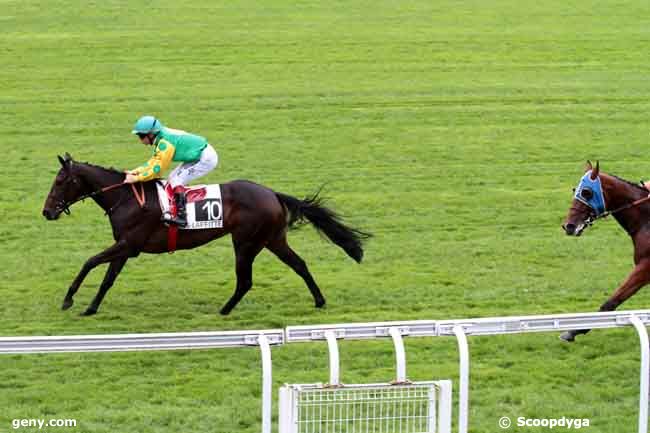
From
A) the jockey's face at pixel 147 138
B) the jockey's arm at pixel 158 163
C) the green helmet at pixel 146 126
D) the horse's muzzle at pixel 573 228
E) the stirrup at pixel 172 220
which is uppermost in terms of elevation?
the green helmet at pixel 146 126

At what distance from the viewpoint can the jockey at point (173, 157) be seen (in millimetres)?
9656

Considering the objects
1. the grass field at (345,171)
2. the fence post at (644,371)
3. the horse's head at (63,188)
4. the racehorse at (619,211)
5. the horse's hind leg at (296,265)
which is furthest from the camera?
the horse's hind leg at (296,265)

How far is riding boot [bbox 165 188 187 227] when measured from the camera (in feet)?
31.9

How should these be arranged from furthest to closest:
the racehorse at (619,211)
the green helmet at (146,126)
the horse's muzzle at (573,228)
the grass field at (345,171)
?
the green helmet at (146,126)
the horse's muzzle at (573,228)
the racehorse at (619,211)
the grass field at (345,171)

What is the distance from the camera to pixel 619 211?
9.27m

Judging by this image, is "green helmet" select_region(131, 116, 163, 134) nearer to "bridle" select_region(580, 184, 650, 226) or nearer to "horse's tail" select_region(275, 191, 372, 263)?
"horse's tail" select_region(275, 191, 372, 263)

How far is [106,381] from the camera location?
8.31 meters

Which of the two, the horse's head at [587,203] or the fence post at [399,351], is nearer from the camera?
the fence post at [399,351]

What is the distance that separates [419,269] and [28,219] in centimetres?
419

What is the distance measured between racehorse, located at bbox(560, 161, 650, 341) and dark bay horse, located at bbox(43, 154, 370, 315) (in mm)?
2279

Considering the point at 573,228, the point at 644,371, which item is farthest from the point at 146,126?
the point at 644,371

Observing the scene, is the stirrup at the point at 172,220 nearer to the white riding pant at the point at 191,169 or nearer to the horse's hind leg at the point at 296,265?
the white riding pant at the point at 191,169

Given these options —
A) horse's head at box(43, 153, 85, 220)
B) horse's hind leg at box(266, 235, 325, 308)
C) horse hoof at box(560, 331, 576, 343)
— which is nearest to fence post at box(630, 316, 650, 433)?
horse hoof at box(560, 331, 576, 343)

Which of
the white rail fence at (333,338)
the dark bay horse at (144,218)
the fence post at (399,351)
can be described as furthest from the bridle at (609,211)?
the fence post at (399,351)
